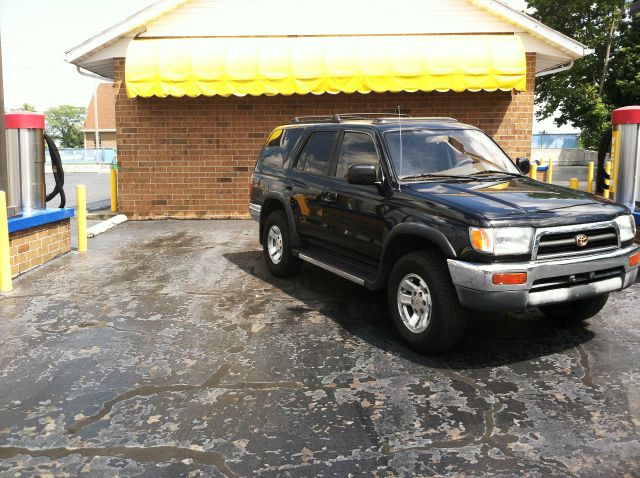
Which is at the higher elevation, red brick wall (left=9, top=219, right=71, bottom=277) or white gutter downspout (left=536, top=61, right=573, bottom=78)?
white gutter downspout (left=536, top=61, right=573, bottom=78)

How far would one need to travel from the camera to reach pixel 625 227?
5.30m

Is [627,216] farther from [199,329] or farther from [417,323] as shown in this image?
[199,329]

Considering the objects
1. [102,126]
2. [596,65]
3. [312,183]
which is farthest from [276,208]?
[102,126]

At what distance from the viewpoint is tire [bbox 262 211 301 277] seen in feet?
25.9

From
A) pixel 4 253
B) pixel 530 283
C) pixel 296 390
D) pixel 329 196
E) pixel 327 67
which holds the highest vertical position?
pixel 327 67

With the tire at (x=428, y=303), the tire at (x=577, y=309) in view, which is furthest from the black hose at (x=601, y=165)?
the tire at (x=428, y=303)

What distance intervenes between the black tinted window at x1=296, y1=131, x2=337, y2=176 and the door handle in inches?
11.5

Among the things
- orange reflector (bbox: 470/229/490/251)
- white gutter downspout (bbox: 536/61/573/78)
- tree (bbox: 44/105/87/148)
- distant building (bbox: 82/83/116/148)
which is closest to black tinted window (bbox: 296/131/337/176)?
orange reflector (bbox: 470/229/490/251)

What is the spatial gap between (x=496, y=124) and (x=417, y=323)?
10.3m

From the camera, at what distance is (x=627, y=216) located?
17.5 ft

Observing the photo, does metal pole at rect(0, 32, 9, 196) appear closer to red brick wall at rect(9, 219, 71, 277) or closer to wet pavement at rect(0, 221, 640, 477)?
red brick wall at rect(9, 219, 71, 277)

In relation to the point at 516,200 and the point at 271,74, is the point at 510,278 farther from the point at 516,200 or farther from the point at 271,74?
the point at 271,74

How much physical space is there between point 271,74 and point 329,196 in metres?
7.53

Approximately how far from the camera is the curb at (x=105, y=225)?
1231 cm
